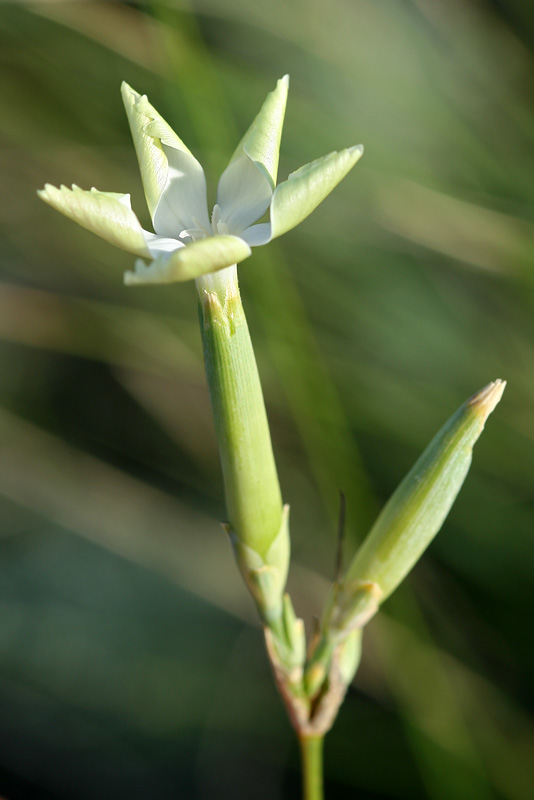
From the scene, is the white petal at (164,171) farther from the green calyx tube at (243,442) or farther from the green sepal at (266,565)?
the green sepal at (266,565)

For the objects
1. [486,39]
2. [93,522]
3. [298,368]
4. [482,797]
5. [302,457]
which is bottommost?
[93,522]

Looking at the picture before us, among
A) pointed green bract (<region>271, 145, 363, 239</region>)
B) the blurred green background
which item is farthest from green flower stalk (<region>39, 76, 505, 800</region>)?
the blurred green background

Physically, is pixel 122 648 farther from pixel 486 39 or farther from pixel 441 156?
pixel 486 39

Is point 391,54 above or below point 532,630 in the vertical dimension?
above

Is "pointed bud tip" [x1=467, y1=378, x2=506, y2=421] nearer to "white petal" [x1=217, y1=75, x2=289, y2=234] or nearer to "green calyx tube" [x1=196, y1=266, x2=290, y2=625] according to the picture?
"green calyx tube" [x1=196, y1=266, x2=290, y2=625]

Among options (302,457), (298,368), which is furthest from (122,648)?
(298,368)

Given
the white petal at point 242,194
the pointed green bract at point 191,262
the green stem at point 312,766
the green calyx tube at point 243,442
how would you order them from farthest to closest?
Result: the green stem at point 312,766
the white petal at point 242,194
the green calyx tube at point 243,442
the pointed green bract at point 191,262

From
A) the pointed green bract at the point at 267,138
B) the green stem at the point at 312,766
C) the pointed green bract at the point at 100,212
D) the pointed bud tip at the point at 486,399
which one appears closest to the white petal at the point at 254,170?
the pointed green bract at the point at 267,138
